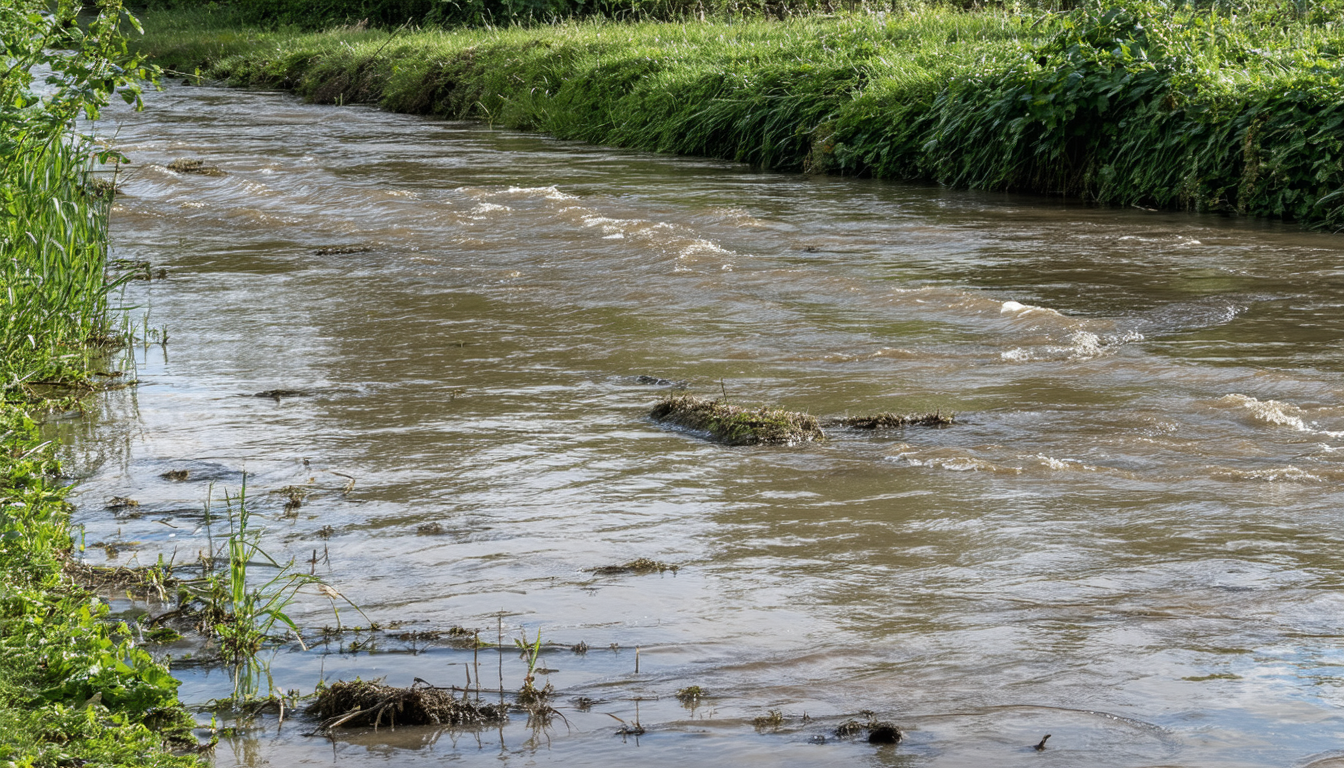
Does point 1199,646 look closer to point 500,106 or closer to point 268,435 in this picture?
point 268,435

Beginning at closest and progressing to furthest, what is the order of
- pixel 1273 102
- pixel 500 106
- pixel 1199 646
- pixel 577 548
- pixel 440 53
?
pixel 1199 646 → pixel 577 548 → pixel 1273 102 → pixel 500 106 → pixel 440 53

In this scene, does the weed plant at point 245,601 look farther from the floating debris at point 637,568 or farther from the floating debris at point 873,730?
the floating debris at point 873,730

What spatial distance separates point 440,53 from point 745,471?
19.5 m

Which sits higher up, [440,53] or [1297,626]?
[440,53]

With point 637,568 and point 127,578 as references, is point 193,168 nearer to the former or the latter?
point 127,578

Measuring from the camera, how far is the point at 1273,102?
35.4 feet

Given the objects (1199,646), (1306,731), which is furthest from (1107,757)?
(1199,646)

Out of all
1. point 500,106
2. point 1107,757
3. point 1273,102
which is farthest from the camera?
point 500,106

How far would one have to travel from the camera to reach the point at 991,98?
41.9 ft

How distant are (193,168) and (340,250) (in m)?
5.35

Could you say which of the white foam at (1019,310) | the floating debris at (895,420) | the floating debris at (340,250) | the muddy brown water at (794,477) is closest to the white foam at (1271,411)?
the muddy brown water at (794,477)

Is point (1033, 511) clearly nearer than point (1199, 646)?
No

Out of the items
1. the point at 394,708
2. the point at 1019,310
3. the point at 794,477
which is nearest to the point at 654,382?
the point at 794,477

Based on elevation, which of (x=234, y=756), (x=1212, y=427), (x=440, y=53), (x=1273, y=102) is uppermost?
(x=440, y=53)
